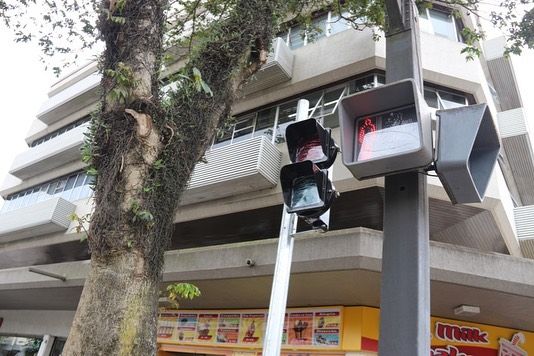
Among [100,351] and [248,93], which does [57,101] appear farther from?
[100,351]

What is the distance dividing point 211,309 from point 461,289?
600 cm

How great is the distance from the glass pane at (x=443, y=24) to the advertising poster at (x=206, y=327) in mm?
8835

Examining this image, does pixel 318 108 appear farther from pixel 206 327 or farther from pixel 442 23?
pixel 206 327

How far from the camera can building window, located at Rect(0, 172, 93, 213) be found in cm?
1608

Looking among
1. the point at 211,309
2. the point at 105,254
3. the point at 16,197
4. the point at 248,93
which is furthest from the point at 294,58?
the point at 16,197

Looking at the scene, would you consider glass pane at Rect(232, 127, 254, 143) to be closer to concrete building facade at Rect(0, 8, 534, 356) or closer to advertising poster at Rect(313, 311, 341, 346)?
concrete building facade at Rect(0, 8, 534, 356)

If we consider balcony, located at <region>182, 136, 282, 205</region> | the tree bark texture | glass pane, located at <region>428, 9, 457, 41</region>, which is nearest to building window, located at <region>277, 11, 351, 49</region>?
glass pane, located at <region>428, 9, 457, 41</region>

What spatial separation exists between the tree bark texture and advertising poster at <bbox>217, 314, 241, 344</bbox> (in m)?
6.86

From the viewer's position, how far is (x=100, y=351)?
2791 millimetres

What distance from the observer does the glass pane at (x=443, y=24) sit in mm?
10734

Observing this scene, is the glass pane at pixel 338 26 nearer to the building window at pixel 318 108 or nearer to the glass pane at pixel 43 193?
the building window at pixel 318 108

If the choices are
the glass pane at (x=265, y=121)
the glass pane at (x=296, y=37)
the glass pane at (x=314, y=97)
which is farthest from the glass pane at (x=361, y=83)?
the glass pane at (x=296, y=37)

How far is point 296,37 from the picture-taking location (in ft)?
40.1

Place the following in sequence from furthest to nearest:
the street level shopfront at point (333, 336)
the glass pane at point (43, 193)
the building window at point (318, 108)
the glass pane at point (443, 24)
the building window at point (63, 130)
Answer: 1. the building window at point (63, 130)
2. the glass pane at point (43, 193)
3. the glass pane at point (443, 24)
4. the building window at point (318, 108)
5. the street level shopfront at point (333, 336)
